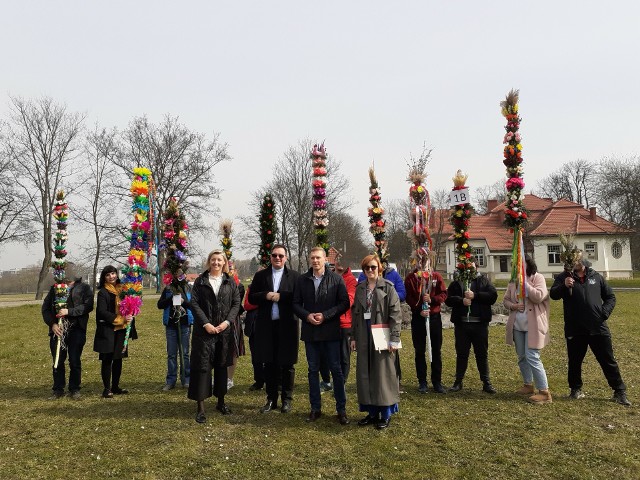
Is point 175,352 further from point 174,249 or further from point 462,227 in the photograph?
point 462,227

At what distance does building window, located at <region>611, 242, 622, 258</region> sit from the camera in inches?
1762

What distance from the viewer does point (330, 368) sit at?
5.88 meters

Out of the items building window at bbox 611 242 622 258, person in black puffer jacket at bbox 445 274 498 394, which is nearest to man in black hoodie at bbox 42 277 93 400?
person in black puffer jacket at bbox 445 274 498 394

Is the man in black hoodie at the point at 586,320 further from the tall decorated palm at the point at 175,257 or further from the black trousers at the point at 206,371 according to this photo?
the tall decorated palm at the point at 175,257

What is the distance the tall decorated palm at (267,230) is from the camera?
854cm

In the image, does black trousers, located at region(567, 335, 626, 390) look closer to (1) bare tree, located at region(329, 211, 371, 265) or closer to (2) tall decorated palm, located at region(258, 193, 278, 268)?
(2) tall decorated palm, located at region(258, 193, 278, 268)

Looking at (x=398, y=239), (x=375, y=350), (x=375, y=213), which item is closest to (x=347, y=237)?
(x=398, y=239)

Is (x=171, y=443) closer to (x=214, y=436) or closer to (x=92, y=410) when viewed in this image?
(x=214, y=436)

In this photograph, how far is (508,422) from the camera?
5.68 meters

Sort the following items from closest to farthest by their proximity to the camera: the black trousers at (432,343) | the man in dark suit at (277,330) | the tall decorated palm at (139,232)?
the man in dark suit at (277,330) < the black trousers at (432,343) < the tall decorated palm at (139,232)

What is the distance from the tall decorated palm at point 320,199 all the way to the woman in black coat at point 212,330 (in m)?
2.20

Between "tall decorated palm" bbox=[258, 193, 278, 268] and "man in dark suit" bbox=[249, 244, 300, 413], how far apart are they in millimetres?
2061

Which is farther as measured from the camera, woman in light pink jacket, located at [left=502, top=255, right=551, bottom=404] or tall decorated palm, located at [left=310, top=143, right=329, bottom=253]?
tall decorated palm, located at [left=310, top=143, right=329, bottom=253]

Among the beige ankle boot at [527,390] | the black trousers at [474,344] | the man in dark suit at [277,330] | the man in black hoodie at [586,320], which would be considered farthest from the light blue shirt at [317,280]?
the beige ankle boot at [527,390]
